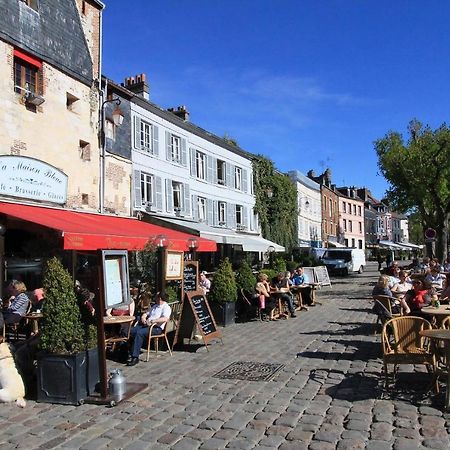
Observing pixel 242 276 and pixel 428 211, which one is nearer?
pixel 242 276

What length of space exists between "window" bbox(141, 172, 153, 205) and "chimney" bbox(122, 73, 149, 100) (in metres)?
3.82

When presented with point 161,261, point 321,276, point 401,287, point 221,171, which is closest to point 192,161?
point 221,171

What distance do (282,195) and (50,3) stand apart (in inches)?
854

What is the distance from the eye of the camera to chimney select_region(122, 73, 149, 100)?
21688mm

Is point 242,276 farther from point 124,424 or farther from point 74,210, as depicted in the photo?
point 124,424

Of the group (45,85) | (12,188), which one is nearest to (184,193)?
(45,85)

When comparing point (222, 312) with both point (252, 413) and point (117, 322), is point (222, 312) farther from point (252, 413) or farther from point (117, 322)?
point (252, 413)

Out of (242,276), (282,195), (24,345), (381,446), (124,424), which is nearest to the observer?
(381,446)

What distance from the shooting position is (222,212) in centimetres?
2761

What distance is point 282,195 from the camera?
3294 cm

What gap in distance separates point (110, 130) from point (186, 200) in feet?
22.7

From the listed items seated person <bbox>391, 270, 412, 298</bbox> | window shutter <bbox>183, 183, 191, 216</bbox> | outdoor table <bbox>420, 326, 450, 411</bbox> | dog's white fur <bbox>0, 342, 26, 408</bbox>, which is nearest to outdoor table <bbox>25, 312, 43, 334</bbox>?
dog's white fur <bbox>0, 342, 26, 408</bbox>

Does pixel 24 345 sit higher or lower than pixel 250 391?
higher

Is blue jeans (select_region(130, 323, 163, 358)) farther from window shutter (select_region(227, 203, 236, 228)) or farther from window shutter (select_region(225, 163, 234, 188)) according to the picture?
window shutter (select_region(225, 163, 234, 188))
